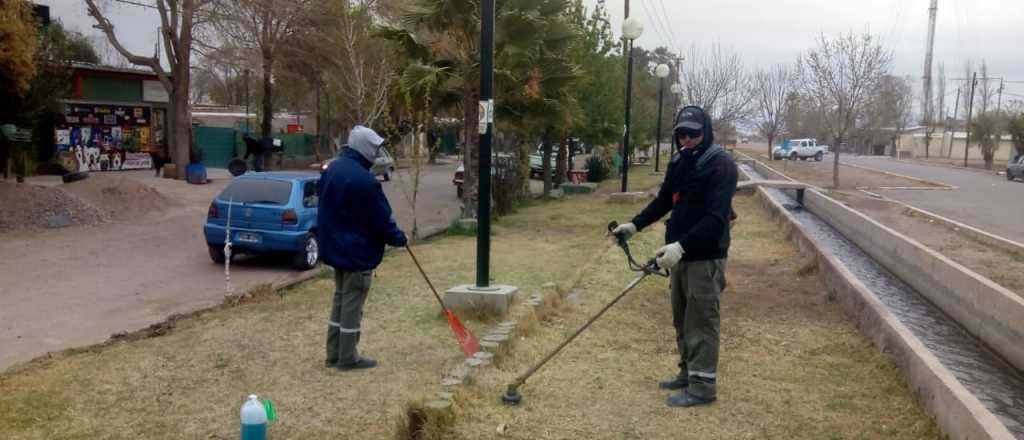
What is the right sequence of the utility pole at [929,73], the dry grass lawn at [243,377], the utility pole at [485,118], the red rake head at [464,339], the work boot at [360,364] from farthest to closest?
the utility pole at [929,73] → the utility pole at [485,118] → the red rake head at [464,339] → the work boot at [360,364] → the dry grass lawn at [243,377]

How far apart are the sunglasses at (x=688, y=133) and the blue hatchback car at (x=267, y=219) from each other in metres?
7.50

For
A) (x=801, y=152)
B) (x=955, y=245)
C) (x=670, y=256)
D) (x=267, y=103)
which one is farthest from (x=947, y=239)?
(x=801, y=152)

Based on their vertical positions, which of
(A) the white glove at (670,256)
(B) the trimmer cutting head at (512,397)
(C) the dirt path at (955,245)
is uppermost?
(A) the white glove at (670,256)

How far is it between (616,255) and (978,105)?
312ft

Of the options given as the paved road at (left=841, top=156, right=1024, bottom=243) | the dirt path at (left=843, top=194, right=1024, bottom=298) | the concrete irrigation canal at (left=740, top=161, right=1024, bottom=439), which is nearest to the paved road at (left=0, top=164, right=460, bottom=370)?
Answer: the concrete irrigation canal at (left=740, top=161, right=1024, bottom=439)

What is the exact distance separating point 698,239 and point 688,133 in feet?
2.26

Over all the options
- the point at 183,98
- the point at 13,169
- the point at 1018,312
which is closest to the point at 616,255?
the point at 1018,312

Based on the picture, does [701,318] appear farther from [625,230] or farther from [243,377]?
[243,377]

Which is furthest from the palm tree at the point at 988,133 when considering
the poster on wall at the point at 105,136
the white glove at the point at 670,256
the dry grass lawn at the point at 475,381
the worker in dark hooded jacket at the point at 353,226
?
the worker in dark hooded jacket at the point at 353,226

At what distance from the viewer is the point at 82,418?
16.7 ft

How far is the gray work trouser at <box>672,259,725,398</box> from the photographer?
5.18 meters

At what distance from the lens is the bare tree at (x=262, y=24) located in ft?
80.4

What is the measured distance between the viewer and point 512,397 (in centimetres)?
532

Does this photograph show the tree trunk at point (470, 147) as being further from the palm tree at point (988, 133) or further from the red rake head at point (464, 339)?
the palm tree at point (988, 133)
